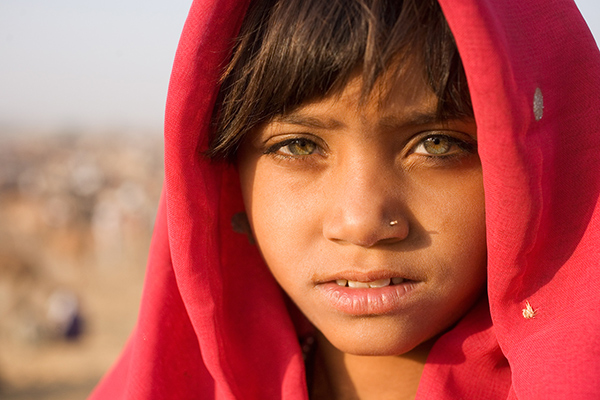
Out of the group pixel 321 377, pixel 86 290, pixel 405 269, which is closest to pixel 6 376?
pixel 86 290

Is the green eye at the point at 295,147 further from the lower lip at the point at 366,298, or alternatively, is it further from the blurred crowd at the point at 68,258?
the blurred crowd at the point at 68,258

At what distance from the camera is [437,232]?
4.24 ft

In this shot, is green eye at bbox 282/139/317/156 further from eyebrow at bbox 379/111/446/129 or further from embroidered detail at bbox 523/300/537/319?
embroidered detail at bbox 523/300/537/319

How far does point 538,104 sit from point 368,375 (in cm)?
79

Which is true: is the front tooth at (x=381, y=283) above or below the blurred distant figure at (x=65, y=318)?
above

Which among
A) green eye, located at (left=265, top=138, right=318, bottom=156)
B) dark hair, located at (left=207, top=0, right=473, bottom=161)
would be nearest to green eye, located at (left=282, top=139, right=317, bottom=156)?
green eye, located at (left=265, top=138, right=318, bottom=156)

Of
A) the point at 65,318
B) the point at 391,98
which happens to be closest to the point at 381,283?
the point at 391,98

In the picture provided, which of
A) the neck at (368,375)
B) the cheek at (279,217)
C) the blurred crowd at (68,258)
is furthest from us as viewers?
the blurred crowd at (68,258)

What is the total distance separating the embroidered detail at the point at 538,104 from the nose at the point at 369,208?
28 centimetres

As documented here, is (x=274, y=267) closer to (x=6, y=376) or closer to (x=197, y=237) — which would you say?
(x=197, y=237)

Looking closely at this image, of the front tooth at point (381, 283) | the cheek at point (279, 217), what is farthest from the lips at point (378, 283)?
the cheek at point (279, 217)

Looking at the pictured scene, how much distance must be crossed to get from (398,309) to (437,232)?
0.60 feet

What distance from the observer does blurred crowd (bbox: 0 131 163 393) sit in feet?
28.9

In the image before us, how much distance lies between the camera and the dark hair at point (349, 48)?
121 cm
